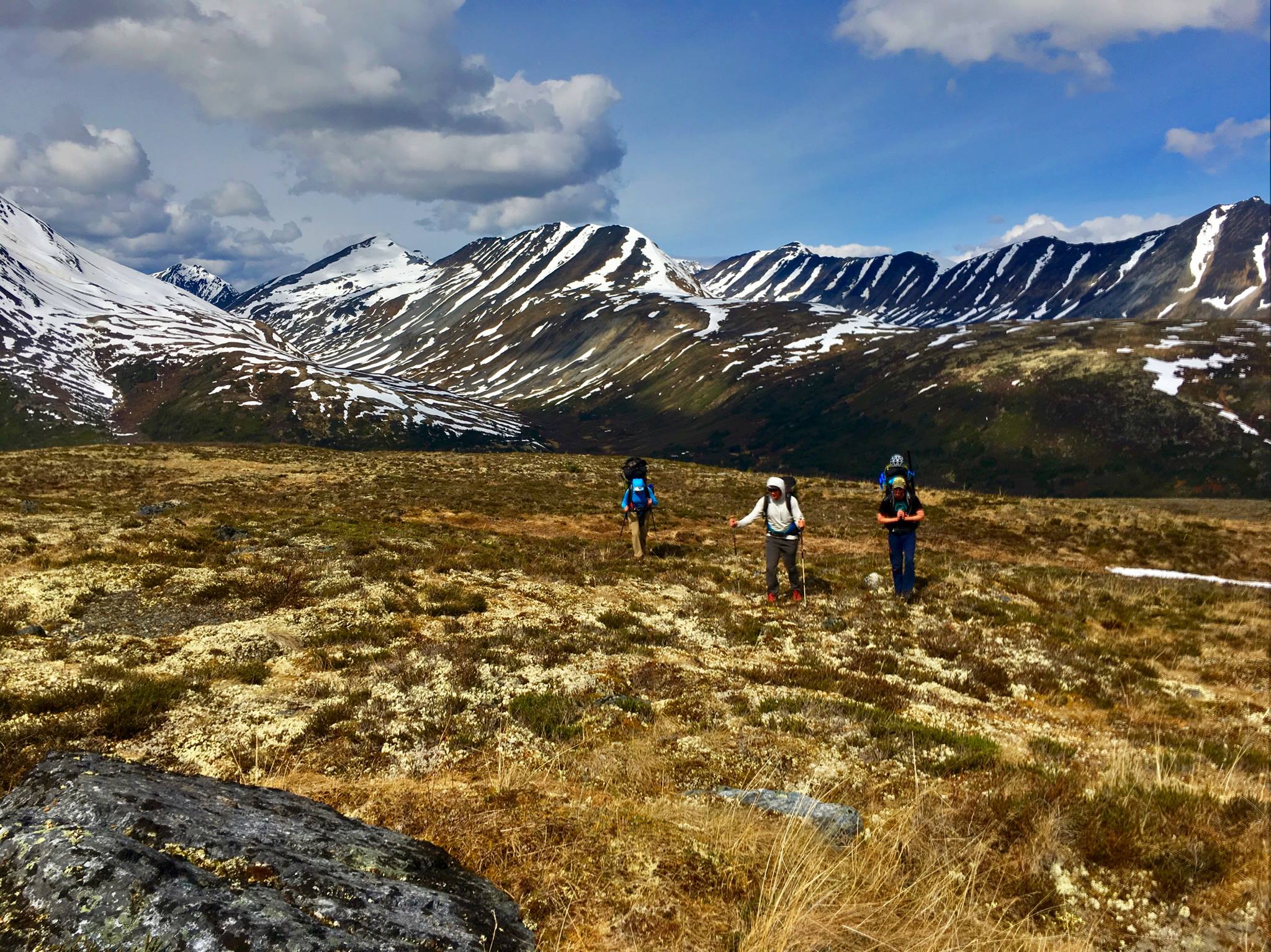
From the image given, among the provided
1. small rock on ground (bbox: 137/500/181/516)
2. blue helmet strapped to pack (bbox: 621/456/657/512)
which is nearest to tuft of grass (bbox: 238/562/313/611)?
blue helmet strapped to pack (bbox: 621/456/657/512)

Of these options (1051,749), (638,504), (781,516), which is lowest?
(1051,749)

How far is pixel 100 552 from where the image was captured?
17.4 meters

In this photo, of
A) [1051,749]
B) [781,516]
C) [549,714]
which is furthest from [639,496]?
[1051,749]

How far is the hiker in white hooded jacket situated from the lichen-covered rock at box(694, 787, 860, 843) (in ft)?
38.4

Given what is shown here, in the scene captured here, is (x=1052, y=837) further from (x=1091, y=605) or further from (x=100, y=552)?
(x=100, y=552)

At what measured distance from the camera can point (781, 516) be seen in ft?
61.8

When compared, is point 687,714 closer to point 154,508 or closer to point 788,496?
point 788,496

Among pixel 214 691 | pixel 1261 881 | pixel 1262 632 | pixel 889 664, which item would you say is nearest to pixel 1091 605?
pixel 1262 632

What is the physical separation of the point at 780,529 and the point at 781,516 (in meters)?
0.41

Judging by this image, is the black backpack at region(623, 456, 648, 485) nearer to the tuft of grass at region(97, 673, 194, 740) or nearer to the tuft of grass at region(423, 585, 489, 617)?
the tuft of grass at region(423, 585, 489, 617)

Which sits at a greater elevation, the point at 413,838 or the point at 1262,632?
the point at 413,838

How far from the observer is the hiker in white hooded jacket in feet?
61.5

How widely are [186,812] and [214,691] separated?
5.89 m

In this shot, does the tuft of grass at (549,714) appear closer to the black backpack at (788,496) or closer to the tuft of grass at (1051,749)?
the tuft of grass at (1051,749)
